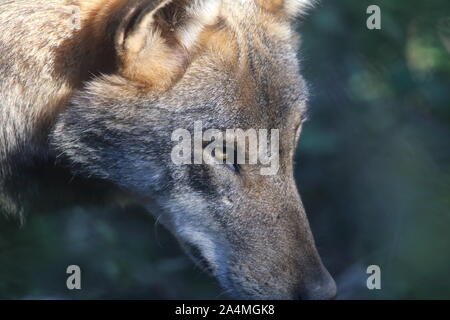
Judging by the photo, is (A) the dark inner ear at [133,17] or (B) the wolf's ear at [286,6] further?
(B) the wolf's ear at [286,6]

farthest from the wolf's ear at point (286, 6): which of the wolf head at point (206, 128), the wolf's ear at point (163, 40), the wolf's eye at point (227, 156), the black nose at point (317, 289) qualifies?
the black nose at point (317, 289)

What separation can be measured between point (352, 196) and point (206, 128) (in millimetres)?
2113

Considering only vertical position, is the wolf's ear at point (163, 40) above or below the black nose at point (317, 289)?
above

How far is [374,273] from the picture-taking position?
4.22 metres

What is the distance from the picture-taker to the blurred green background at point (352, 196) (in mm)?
4109

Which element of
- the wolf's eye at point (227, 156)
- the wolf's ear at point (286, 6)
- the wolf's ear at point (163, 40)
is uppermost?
the wolf's ear at point (286, 6)

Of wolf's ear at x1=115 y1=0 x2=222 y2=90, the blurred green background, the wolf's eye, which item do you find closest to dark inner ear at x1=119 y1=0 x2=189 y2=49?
wolf's ear at x1=115 y1=0 x2=222 y2=90

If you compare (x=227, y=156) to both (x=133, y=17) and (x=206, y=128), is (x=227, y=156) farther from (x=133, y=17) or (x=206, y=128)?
→ (x=133, y=17)

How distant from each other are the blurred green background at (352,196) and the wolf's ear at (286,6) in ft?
2.39

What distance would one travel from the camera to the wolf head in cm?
298

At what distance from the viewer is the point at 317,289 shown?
3064mm

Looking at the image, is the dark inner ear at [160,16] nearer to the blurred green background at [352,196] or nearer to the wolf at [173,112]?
the wolf at [173,112]

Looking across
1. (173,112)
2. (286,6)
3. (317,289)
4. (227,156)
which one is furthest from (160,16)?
(317,289)
